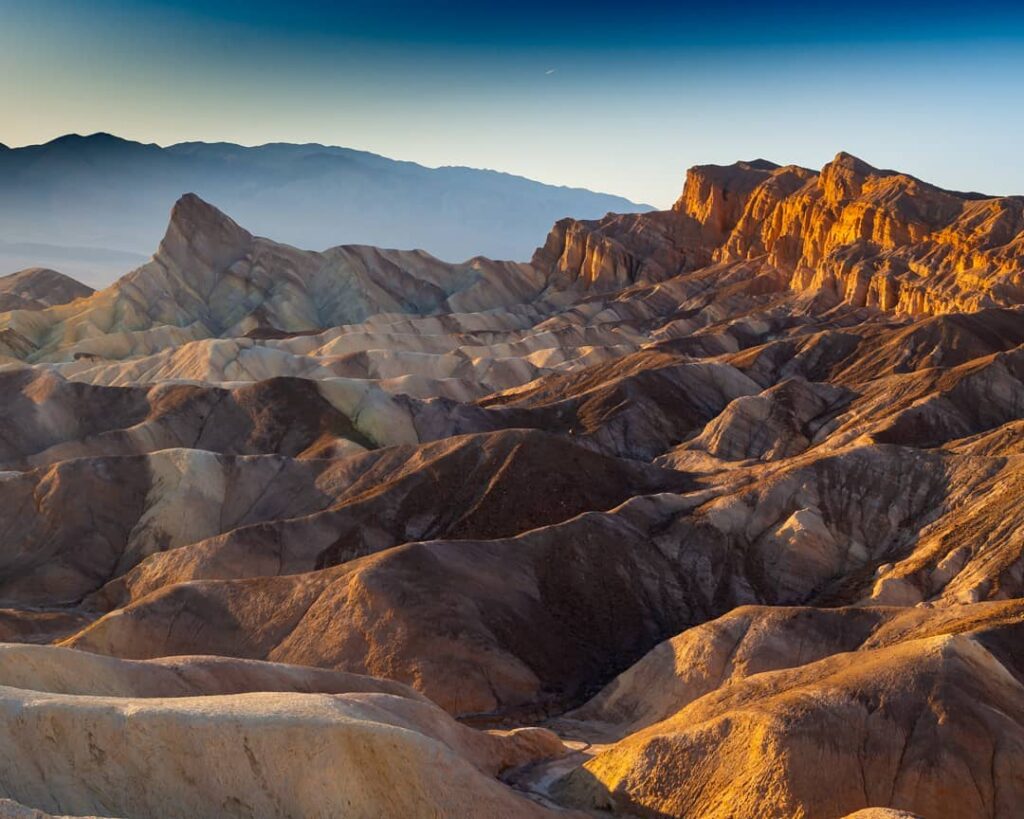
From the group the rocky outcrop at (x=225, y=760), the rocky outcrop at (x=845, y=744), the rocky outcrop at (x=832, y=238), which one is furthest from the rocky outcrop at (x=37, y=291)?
the rocky outcrop at (x=845, y=744)

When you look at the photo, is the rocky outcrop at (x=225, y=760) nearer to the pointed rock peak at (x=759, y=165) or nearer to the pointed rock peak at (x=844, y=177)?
the pointed rock peak at (x=844, y=177)

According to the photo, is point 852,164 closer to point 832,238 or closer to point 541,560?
point 832,238

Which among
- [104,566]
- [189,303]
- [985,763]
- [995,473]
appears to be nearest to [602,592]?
[995,473]

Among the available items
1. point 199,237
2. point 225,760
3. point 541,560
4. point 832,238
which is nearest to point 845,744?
point 225,760

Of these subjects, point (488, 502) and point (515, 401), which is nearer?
point (488, 502)

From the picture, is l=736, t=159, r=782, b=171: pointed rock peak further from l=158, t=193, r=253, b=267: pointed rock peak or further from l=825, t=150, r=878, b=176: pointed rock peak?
l=158, t=193, r=253, b=267: pointed rock peak

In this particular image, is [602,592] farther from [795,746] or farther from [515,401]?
[515,401]
